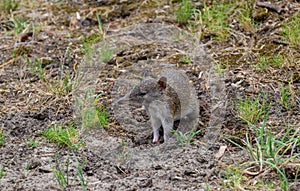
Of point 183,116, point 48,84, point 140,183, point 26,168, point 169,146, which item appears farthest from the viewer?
point 48,84

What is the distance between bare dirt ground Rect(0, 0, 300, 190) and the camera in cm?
378

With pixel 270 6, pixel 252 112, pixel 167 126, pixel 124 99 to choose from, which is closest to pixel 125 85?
pixel 124 99

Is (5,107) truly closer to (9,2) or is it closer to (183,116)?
(183,116)

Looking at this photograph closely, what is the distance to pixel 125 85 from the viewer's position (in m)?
5.16

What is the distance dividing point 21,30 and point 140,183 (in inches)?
124

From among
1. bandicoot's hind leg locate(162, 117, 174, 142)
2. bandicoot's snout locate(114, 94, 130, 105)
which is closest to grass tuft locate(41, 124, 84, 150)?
bandicoot's snout locate(114, 94, 130, 105)

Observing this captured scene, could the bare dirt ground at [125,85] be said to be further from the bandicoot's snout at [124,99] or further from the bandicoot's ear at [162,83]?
the bandicoot's ear at [162,83]

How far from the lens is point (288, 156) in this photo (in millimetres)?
3736

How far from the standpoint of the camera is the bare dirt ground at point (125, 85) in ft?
12.4

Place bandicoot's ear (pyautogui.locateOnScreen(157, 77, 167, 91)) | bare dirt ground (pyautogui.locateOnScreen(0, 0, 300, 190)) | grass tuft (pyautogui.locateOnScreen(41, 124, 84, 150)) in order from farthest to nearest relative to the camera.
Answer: bandicoot's ear (pyautogui.locateOnScreen(157, 77, 167, 91)) < grass tuft (pyautogui.locateOnScreen(41, 124, 84, 150)) < bare dirt ground (pyautogui.locateOnScreen(0, 0, 300, 190))

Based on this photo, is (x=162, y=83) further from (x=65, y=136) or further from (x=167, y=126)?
(x=65, y=136)

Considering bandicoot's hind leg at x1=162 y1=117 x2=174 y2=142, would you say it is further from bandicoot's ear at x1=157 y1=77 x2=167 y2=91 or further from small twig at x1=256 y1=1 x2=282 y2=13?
small twig at x1=256 y1=1 x2=282 y2=13

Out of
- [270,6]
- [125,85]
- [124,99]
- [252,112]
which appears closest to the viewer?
[252,112]

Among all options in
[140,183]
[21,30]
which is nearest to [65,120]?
[140,183]
